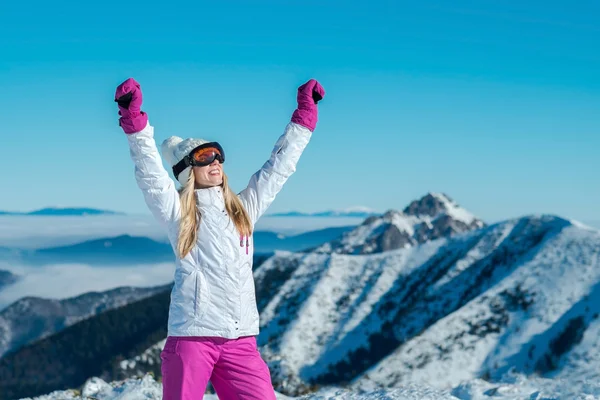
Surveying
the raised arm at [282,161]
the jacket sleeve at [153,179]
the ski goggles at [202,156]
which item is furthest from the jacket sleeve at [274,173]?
the jacket sleeve at [153,179]

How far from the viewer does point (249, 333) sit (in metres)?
6.38

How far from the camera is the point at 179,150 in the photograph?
669 centimetres

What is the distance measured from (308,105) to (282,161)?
66cm

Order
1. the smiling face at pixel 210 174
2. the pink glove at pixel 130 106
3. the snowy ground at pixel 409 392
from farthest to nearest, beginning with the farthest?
1. the snowy ground at pixel 409 392
2. the smiling face at pixel 210 174
3. the pink glove at pixel 130 106

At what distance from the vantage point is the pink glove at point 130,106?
577cm

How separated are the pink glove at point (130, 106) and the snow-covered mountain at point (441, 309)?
34.0 m

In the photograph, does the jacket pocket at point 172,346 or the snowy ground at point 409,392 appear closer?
the jacket pocket at point 172,346

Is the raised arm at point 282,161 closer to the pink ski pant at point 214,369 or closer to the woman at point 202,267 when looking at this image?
the woman at point 202,267

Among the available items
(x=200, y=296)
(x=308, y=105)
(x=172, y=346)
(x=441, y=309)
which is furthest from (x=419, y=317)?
(x=200, y=296)

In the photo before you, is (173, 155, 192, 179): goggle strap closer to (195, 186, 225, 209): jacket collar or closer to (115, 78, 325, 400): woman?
(115, 78, 325, 400): woman

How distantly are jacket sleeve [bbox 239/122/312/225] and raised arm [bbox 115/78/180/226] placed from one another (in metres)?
0.90

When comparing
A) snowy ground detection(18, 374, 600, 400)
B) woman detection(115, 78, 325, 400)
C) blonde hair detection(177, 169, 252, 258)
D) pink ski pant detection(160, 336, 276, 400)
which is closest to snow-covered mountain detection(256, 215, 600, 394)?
snowy ground detection(18, 374, 600, 400)

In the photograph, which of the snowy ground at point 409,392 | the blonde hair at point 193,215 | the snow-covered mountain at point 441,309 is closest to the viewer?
the blonde hair at point 193,215

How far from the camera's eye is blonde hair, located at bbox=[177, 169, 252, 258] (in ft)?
20.4
